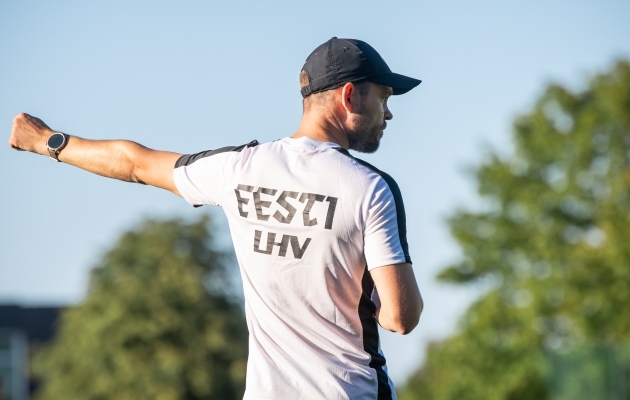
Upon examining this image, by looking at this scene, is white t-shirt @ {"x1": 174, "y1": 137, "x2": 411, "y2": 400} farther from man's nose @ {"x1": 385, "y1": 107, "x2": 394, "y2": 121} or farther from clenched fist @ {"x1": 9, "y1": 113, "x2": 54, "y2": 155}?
clenched fist @ {"x1": 9, "y1": 113, "x2": 54, "y2": 155}

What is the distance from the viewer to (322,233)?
3.55m

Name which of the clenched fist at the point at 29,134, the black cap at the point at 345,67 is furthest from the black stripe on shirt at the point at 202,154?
the clenched fist at the point at 29,134

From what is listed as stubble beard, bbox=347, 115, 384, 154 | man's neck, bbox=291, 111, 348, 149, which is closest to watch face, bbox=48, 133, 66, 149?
man's neck, bbox=291, 111, 348, 149

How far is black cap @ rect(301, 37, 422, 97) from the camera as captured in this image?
3.74 meters

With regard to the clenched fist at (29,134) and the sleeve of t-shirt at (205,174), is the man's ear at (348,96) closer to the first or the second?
the sleeve of t-shirt at (205,174)

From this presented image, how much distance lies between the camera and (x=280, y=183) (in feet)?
12.0

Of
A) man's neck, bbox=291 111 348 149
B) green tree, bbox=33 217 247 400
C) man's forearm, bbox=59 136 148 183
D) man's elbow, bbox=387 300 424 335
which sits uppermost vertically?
man's neck, bbox=291 111 348 149

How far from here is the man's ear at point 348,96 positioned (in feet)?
12.3

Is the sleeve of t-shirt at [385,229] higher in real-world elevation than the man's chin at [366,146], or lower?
lower

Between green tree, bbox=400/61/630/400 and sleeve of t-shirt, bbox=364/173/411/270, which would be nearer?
sleeve of t-shirt, bbox=364/173/411/270

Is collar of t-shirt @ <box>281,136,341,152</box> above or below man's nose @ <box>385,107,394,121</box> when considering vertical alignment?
below

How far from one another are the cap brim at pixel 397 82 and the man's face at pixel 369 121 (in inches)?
0.9

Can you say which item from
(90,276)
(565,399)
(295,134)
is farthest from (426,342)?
(295,134)

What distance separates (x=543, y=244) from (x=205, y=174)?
106 feet
